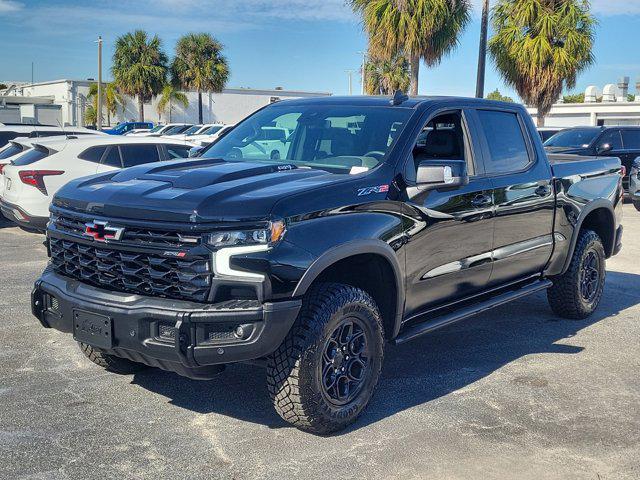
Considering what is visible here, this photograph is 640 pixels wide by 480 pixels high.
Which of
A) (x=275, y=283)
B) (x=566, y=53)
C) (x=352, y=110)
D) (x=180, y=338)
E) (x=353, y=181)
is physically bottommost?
(x=180, y=338)

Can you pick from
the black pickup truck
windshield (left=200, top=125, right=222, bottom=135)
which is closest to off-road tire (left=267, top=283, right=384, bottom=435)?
the black pickup truck

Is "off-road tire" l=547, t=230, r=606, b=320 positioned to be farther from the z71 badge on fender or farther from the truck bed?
the z71 badge on fender

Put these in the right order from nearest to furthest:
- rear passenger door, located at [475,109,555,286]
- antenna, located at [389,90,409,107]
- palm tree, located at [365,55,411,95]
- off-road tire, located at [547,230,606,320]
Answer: antenna, located at [389,90,409,107] < rear passenger door, located at [475,109,555,286] < off-road tire, located at [547,230,606,320] < palm tree, located at [365,55,411,95]

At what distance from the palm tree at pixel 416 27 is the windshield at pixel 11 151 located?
1639cm

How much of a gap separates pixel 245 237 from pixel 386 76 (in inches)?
1671

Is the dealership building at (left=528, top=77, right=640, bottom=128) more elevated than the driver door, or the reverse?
the dealership building at (left=528, top=77, right=640, bottom=128)

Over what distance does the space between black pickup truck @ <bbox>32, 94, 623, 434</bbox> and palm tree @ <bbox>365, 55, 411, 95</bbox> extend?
126 ft

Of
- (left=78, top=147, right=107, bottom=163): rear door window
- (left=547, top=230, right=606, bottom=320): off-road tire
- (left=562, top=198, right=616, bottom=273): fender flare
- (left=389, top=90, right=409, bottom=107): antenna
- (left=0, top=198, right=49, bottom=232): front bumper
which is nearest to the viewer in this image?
(left=389, top=90, right=409, bottom=107): antenna

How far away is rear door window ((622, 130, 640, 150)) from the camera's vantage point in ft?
58.5

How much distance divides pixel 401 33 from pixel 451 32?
5.56 feet

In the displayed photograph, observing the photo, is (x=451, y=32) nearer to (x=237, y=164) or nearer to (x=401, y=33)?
(x=401, y=33)

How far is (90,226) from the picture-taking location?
4227mm

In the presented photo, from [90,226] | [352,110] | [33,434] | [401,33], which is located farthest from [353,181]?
[401,33]

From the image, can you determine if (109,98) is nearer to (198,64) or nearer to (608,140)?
(198,64)
